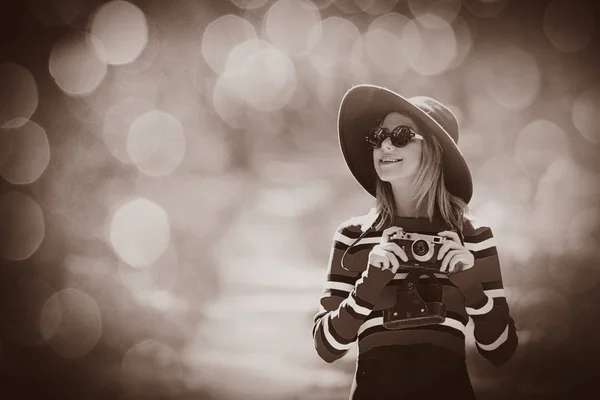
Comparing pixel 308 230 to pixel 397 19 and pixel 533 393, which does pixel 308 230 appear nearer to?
pixel 397 19

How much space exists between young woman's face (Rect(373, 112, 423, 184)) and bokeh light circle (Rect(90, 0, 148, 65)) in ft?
4.38

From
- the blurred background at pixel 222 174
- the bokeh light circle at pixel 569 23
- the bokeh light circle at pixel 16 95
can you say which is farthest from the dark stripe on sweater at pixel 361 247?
the bokeh light circle at pixel 16 95

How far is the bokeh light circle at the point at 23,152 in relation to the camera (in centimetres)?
243

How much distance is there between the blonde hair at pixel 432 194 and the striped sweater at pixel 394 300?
0.03 metres

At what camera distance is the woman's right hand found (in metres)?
1.31

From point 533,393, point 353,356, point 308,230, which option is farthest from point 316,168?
point 533,393

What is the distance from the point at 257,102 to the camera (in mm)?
2469

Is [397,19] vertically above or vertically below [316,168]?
above

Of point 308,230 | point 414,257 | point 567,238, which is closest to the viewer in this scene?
point 414,257

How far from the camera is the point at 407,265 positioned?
4.34 feet

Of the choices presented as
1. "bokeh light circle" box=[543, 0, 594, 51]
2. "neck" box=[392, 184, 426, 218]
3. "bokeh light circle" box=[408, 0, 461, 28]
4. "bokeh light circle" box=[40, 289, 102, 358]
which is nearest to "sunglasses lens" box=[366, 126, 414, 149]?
"neck" box=[392, 184, 426, 218]

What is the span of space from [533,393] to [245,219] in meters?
1.24

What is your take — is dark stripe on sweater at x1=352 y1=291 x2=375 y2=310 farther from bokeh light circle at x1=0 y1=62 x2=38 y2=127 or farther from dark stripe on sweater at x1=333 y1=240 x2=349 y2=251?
bokeh light circle at x1=0 y1=62 x2=38 y2=127

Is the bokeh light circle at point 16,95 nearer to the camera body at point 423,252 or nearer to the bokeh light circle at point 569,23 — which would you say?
the camera body at point 423,252
